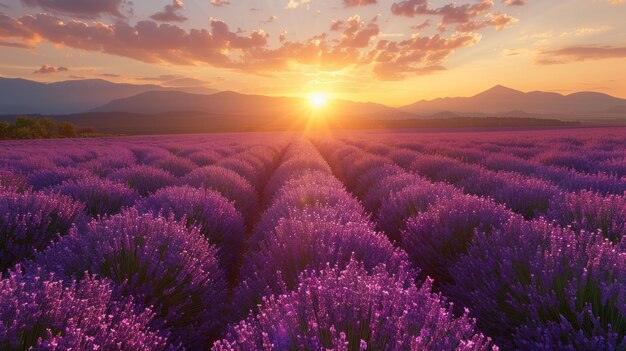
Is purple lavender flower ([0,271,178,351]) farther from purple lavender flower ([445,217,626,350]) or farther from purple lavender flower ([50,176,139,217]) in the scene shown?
purple lavender flower ([50,176,139,217])

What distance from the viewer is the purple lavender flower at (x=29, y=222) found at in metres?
3.47

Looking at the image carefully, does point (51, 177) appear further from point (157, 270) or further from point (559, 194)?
point (559, 194)

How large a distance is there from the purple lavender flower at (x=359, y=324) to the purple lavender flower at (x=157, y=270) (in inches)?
44.1

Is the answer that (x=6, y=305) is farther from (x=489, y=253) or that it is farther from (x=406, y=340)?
(x=489, y=253)

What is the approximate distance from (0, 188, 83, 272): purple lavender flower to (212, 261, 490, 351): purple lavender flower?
248 cm

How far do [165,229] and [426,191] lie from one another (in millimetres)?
3179

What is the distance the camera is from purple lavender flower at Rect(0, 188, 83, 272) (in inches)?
137

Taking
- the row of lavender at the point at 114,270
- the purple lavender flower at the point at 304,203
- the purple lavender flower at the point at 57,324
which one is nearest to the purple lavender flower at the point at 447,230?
the purple lavender flower at the point at 304,203

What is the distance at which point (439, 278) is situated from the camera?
11.7 feet

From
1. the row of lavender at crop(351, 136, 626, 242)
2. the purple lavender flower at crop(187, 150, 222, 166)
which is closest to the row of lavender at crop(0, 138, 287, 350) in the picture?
the row of lavender at crop(351, 136, 626, 242)

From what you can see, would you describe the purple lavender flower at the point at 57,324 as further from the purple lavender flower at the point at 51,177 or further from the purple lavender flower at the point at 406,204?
the purple lavender flower at the point at 51,177

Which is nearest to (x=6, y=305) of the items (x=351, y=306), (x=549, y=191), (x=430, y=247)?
(x=351, y=306)

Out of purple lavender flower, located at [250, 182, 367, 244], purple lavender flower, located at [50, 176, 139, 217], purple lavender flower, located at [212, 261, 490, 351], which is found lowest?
purple lavender flower, located at [50, 176, 139, 217]

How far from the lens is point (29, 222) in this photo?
12.1ft
